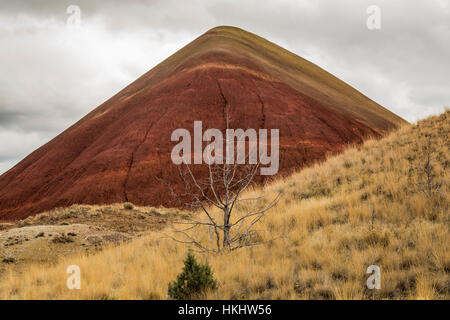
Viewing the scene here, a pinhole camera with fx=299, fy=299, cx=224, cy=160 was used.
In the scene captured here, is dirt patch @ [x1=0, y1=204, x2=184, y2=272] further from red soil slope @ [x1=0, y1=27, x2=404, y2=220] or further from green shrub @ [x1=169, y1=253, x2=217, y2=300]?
red soil slope @ [x1=0, y1=27, x2=404, y2=220]

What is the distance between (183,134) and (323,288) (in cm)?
2063

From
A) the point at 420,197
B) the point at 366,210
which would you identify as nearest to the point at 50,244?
the point at 366,210

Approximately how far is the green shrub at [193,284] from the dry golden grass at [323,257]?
162 mm

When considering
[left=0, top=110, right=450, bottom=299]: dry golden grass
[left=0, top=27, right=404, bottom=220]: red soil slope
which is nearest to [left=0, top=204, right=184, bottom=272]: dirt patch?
[left=0, top=110, right=450, bottom=299]: dry golden grass

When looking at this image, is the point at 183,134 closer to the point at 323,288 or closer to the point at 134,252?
the point at 134,252

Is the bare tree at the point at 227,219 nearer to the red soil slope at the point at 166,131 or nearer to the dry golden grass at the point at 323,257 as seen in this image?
the dry golden grass at the point at 323,257

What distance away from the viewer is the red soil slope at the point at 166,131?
20.6 meters

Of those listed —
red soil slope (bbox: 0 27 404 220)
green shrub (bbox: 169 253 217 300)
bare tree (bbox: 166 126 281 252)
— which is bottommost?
green shrub (bbox: 169 253 217 300)

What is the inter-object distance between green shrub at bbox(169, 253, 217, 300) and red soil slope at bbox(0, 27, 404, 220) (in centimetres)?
1540

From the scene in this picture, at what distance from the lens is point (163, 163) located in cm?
2138

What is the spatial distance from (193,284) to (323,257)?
194 centimetres

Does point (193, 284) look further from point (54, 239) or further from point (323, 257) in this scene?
point (54, 239)

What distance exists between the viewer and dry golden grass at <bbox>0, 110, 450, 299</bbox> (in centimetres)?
364

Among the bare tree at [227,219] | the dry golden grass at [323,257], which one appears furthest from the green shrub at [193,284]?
the bare tree at [227,219]
